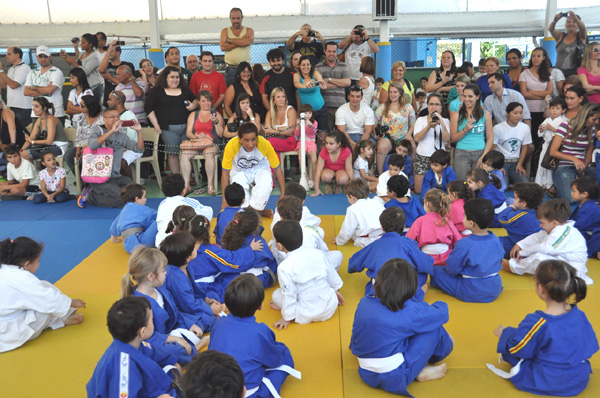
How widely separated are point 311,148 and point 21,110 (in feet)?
16.2

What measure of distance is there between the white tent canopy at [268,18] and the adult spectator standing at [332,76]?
3.56m

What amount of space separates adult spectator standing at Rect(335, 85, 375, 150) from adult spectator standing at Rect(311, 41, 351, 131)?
0.53 m

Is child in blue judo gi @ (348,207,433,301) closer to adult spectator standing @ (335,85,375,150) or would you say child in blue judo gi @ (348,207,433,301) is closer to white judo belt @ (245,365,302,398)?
white judo belt @ (245,365,302,398)

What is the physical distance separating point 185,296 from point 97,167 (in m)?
4.00

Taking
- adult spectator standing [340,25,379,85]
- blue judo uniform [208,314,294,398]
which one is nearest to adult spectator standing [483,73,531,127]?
adult spectator standing [340,25,379,85]

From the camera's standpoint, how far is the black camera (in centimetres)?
775

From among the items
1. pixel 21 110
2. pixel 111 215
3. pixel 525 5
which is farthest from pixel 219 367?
pixel 525 5

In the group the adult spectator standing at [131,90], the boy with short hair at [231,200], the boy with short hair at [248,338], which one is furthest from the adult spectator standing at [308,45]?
the boy with short hair at [248,338]

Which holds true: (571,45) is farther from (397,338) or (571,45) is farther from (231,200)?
(397,338)

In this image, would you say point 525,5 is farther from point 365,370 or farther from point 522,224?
point 365,370

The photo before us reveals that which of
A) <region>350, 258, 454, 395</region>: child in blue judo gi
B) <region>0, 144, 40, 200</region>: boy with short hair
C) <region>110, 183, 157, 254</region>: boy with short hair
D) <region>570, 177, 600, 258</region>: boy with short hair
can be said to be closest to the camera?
<region>350, 258, 454, 395</region>: child in blue judo gi

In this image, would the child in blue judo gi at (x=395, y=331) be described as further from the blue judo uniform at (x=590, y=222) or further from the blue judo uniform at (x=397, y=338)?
the blue judo uniform at (x=590, y=222)

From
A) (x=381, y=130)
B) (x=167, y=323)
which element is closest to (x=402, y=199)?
(x=381, y=130)

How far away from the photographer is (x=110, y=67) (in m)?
8.91
